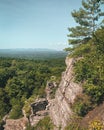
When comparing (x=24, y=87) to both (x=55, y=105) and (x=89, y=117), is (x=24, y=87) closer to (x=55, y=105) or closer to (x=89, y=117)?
(x=55, y=105)

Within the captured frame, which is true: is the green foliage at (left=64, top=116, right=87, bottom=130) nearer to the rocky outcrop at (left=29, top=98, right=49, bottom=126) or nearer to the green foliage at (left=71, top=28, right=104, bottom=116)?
the green foliage at (left=71, top=28, right=104, bottom=116)

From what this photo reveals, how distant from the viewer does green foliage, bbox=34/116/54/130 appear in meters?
42.4

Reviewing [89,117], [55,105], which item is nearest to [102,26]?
[55,105]

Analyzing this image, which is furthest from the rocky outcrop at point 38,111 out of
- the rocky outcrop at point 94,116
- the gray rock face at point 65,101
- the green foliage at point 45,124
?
the rocky outcrop at point 94,116

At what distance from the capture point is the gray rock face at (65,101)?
37.8 meters

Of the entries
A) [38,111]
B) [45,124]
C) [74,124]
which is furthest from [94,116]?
[38,111]

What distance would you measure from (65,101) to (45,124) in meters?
6.93

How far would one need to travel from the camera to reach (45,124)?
44.2m

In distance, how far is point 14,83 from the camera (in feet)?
300

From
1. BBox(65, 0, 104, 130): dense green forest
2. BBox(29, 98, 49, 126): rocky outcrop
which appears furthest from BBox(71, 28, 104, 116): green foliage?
BBox(29, 98, 49, 126): rocky outcrop

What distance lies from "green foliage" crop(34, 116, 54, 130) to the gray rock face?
894 millimetres

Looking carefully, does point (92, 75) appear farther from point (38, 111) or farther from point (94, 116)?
point (38, 111)

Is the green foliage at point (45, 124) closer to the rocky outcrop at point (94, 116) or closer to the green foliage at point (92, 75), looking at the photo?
the green foliage at point (92, 75)

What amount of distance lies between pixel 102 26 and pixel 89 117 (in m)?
18.3
